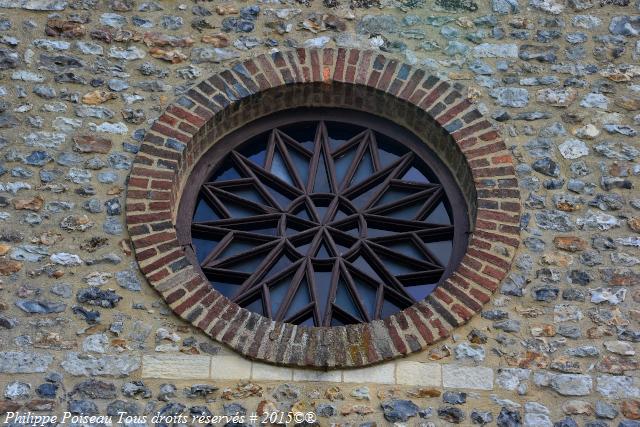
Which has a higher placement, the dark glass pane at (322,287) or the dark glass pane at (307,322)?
the dark glass pane at (322,287)

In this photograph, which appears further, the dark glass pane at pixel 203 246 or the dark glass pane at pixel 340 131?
the dark glass pane at pixel 340 131

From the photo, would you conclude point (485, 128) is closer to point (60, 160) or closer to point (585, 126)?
point (585, 126)

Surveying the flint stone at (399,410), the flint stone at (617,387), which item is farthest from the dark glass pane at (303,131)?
the flint stone at (617,387)

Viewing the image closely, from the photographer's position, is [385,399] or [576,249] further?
[576,249]

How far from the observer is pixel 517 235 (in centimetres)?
668

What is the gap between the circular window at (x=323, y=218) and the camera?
670 cm

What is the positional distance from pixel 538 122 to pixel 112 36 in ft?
9.60

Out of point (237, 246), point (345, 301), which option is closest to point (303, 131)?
point (237, 246)

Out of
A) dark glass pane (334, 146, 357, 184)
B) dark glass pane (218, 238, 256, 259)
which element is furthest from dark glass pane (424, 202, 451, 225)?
dark glass pane (218, 238, 256, 259)

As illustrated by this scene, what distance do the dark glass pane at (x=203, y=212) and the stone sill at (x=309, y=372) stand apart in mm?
1222

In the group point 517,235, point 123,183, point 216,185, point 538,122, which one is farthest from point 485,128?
point 123,183

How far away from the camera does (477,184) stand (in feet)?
22.7

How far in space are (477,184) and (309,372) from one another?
1.71 metres

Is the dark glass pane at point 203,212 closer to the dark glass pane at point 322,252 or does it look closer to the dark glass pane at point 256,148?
the dark glass pane at point 256,148
